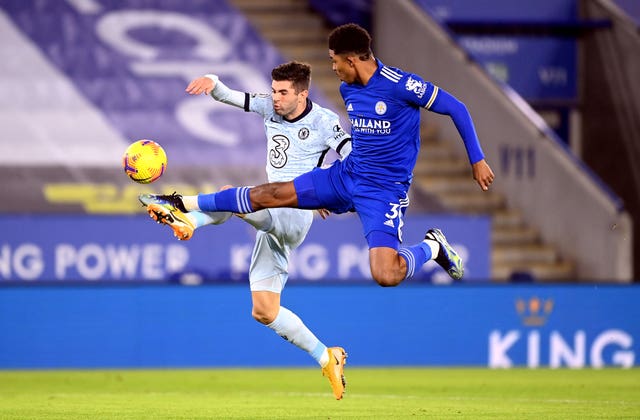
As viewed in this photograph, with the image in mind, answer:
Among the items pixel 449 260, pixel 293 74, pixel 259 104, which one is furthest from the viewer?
pixel 259 104

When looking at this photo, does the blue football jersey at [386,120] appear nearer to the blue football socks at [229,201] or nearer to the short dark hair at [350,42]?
the short dark hair at [350,42]

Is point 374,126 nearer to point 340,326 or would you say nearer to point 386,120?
point 386,120

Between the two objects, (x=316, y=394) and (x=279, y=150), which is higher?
(x=279, y=150)

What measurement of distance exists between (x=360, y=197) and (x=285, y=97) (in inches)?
40.6

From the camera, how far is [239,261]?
16031mm

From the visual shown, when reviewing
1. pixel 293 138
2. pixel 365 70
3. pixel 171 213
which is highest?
pixel 365 70

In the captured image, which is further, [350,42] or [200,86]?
[200,86]

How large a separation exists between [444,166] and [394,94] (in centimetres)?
977

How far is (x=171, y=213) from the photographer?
8.23 metres

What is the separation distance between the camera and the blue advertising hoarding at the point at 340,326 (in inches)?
533

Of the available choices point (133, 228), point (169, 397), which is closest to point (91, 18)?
point (133, 228)

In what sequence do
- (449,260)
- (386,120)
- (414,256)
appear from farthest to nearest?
(449,260) < (414,256) < (386,120)

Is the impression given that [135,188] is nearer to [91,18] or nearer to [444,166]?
[91,18]

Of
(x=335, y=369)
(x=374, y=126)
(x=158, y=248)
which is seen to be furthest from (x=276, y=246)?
(x=158, y=248)
